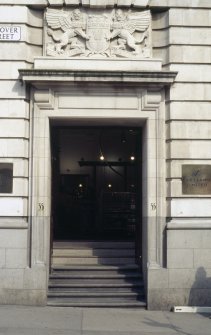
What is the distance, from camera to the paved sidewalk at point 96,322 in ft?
31.6

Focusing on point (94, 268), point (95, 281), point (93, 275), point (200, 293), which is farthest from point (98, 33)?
point (200, 293)

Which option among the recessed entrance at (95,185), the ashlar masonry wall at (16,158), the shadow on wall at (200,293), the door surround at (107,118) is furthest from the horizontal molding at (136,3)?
the shadow on wall at (200,293)

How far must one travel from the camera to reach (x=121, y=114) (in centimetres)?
1214

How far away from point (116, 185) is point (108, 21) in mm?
9423

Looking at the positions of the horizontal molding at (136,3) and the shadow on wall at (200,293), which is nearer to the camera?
the shadow on wall at (200,293)

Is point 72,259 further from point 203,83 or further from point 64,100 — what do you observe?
point 203,83

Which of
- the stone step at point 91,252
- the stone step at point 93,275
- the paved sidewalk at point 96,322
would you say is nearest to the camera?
the paved sidewalk at point 96,322

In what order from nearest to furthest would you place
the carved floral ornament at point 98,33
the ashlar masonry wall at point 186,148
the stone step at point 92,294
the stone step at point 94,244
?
the ashlar masonry wall at point 186,148 → the stone step at point 92,294 → the carved floral ornament at point 98,33 → the stone step at point 94,244

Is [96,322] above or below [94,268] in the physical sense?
below

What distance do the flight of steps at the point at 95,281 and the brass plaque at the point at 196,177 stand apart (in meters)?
2.77

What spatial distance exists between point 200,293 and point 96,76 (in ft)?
19.4

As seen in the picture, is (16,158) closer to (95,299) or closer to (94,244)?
(95,299)

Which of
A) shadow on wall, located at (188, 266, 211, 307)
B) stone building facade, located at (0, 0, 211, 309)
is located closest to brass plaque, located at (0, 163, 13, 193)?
stone building facade, located at (0, 0, 211, 309)

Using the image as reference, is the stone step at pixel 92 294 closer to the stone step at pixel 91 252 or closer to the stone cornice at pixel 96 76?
the stone step at pixel 91 252
